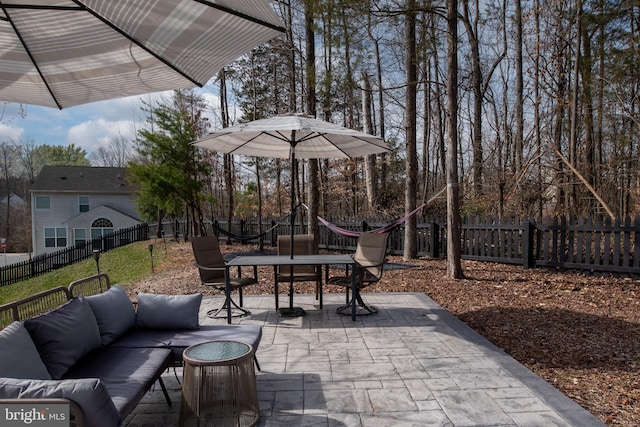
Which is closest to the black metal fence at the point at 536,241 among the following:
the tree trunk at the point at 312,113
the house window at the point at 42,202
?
the tree trunk at the point at 312,113

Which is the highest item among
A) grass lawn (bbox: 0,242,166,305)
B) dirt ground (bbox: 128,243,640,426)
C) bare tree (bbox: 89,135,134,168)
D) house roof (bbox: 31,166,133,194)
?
bare tree (bbox: 89,135,134,168)

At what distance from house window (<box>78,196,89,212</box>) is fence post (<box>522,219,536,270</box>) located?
1008 inches

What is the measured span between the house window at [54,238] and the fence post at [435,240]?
24.0 meters

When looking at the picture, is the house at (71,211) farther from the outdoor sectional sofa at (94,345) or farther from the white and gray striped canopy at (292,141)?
the outdoor sectional sofa at (94,345)

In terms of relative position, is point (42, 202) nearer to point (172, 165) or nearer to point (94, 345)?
point (172, 165)

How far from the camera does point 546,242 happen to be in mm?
7391

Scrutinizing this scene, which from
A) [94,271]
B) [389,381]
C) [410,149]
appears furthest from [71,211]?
[389,381]

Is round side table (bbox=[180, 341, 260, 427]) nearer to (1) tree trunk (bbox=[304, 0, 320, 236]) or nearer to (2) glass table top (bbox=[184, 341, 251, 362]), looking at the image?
(2) glass table top (bbox=[184, 341, 251, 362])

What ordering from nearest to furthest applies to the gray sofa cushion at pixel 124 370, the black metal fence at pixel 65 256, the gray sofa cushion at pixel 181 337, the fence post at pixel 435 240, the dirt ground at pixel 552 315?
the gray sofa cushion at pixel 124 370 → the gray sofa cushion at pixel 181 337 → the dirt ground at pixel 552 315 → the fence post at pixel 435 240 → the black metal fence at pixel 65 256

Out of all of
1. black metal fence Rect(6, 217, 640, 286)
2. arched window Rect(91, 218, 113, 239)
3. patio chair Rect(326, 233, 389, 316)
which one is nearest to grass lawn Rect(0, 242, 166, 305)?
black metal fence Rect(6, 217, 640, 286)

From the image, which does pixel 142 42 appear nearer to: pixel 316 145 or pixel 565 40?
pixel 316 145

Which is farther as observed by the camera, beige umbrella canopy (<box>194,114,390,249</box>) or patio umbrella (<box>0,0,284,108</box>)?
beige umbrella canopy (<box>194,114,390,249</box>)

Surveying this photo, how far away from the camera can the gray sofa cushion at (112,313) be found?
9.34 ft

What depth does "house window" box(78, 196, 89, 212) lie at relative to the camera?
2515 centimetres
